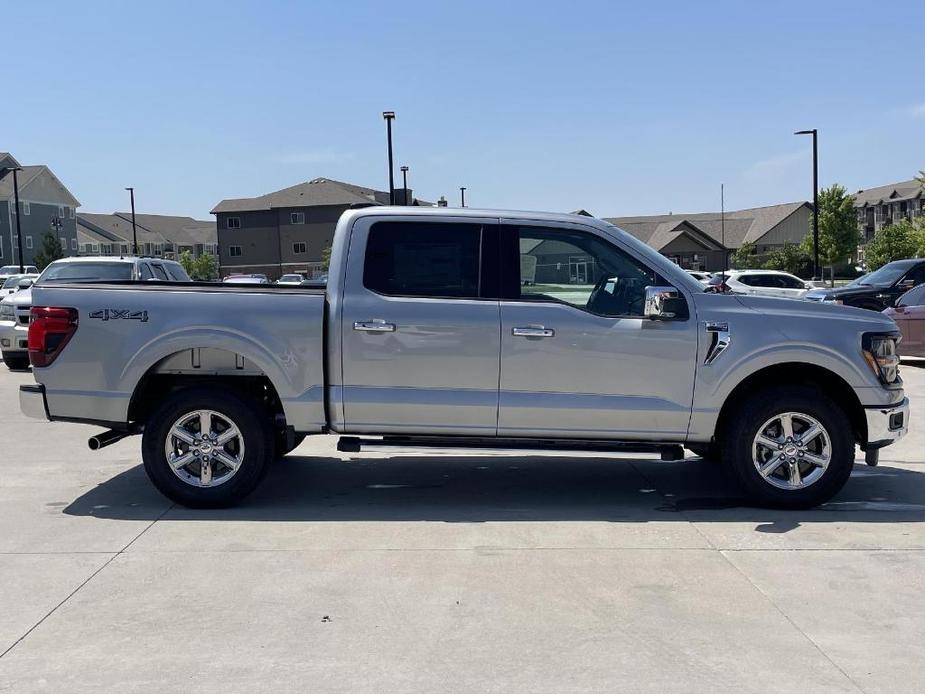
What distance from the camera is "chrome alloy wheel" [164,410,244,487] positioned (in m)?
6.49

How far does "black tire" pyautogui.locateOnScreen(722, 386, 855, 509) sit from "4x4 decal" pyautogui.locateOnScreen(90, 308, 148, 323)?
4.14 meters

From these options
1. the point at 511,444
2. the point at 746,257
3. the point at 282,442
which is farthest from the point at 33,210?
the point at 511,444

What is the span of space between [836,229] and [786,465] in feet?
236

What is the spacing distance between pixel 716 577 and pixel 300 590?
2269 mm

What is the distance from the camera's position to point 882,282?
21234mm

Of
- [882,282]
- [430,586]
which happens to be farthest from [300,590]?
[882,282]

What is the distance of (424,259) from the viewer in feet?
21.6

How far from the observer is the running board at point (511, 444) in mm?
6418

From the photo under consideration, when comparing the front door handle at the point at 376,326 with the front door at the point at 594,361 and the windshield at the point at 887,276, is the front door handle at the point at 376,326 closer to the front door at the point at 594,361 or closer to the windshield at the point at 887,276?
the front door at the point at 594,361

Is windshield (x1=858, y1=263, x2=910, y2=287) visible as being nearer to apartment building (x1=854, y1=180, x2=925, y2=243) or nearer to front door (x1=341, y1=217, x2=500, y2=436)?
front door (x1=341, y1=217, x2=500, y2=436)

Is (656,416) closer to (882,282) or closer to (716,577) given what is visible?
(716,577)

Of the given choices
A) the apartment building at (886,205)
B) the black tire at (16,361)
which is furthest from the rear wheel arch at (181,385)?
the apartment building at (886,205)

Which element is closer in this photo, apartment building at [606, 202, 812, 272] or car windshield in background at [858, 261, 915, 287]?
car windshield in background at [858, 261, 915, 287]

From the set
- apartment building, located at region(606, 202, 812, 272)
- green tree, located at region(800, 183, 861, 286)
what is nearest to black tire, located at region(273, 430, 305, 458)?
green tree, located at region(800, 183, 861, 286)
